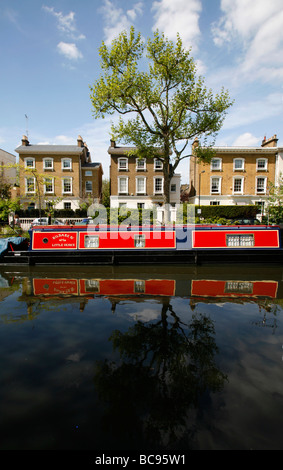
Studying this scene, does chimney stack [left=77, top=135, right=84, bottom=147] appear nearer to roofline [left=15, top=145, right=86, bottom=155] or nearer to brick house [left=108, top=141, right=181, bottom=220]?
roofline [left=15, top=145, right=86, bottom=155]

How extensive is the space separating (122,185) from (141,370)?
1134 inches

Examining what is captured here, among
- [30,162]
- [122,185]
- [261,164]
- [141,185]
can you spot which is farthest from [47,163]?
[261,164]

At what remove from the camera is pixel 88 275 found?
1070cm

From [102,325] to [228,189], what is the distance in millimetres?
29182

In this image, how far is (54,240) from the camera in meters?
12.2

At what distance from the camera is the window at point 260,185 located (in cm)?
3119

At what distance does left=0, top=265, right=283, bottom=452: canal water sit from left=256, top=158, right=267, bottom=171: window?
88.6 feet

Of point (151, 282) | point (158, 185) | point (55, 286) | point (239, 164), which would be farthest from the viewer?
point (158, 185)

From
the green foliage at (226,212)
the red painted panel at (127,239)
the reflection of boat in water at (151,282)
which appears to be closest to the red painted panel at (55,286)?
the reflection of boat in water at (151,282)

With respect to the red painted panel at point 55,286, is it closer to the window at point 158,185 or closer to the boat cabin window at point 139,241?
the boat cabin window at point 139,241

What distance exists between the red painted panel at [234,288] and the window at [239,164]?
81.3ft

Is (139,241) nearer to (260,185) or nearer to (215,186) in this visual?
(215,186)

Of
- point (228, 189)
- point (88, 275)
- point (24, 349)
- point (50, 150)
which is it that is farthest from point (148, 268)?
point (50, 150)

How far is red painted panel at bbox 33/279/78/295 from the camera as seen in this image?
849 centimetres
